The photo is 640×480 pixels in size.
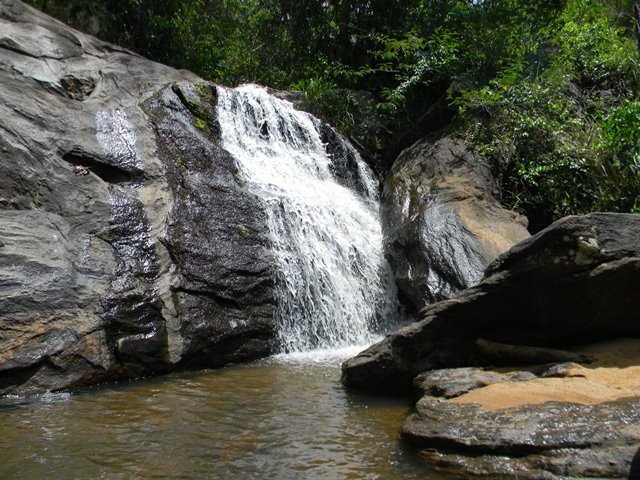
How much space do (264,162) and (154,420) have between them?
6617 mm

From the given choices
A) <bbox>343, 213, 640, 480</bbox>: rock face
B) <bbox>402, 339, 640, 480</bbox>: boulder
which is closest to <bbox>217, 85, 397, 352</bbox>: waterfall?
<bbox>343, 213, 640, 480</bbox>: rock face

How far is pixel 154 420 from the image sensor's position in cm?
459

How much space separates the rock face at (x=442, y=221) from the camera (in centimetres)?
827

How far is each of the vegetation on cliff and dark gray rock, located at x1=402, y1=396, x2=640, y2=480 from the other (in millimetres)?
6528

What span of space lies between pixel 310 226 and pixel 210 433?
504 cm

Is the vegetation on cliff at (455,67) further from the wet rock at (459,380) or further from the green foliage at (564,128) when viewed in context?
the wet rock at (459,380)

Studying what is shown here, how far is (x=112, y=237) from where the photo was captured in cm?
691

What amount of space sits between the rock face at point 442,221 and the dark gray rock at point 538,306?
2751 millimetres

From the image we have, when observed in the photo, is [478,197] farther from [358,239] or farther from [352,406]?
[352,406]

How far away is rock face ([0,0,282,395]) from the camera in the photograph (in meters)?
5.76

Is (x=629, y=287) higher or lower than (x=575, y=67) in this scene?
lower

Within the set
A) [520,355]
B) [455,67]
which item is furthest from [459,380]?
[455,67]

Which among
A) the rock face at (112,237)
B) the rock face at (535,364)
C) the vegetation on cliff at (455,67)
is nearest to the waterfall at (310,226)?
the rock face at (112,237)

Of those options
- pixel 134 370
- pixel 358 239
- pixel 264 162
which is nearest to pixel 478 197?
pixel 358 239
